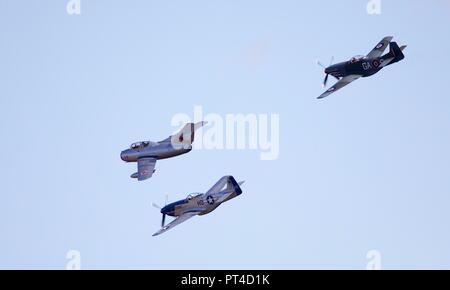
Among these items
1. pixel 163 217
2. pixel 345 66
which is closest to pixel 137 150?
pixel 163 217

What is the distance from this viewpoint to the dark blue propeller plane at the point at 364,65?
93812 mm

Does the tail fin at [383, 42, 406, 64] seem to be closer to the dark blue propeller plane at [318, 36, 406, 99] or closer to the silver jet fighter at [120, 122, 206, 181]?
the dark blue propeller plane at [318, 36, 406, 99]

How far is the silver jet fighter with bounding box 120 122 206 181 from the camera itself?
92500 millimetres

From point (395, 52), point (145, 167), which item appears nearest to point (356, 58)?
point (395, 52)

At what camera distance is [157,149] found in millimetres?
94250

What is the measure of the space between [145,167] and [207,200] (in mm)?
9152

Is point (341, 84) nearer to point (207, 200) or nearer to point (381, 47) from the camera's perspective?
point (381, 47)

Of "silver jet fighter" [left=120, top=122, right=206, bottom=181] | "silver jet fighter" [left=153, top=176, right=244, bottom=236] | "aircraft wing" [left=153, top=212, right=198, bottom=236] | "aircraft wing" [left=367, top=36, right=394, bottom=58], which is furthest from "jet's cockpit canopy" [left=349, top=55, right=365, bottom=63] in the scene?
"aircraft wing" [left=153, top=212, right=198, bottom=236]
